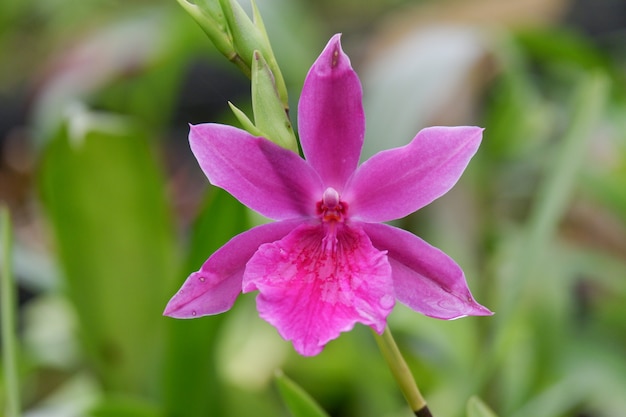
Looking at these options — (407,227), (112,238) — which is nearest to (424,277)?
(112,238)

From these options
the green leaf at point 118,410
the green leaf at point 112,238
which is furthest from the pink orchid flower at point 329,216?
the green leaf at point 112,238

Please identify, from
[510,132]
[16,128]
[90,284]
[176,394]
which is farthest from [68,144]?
[16,128]

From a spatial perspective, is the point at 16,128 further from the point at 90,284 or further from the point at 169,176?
the point at 90,284

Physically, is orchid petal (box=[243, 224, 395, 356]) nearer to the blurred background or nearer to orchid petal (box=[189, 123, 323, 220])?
orchid petal (box=[189, 123, 323, 220])

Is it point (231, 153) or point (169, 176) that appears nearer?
point (231, 153)

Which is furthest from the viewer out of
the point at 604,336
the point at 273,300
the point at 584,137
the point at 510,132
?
the point at 510,132

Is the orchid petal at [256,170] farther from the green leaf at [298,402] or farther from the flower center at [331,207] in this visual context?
the green leaf at [298,402]

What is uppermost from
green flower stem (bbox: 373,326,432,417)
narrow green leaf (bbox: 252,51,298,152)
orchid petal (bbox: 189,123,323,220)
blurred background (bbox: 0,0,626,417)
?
narrow green leaf (bbox: 252,51,298,152)

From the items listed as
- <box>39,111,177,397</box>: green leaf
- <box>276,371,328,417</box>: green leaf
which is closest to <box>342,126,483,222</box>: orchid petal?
<box>276,371,328,417</box>: green leaf
